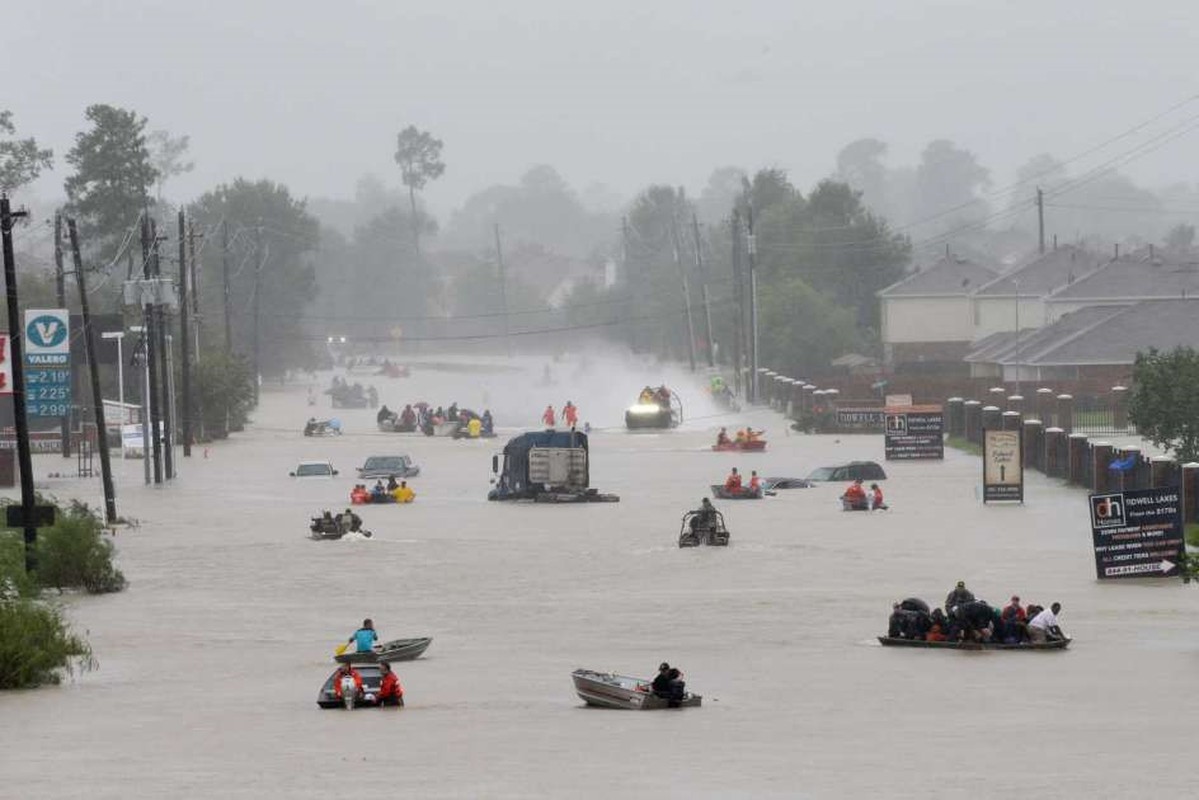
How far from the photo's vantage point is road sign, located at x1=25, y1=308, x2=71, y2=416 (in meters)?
60.7

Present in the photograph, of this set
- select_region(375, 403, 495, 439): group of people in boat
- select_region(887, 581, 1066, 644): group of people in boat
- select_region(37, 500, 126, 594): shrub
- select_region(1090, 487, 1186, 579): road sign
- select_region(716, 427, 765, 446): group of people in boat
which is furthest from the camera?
select_region(375, 403, 495, 439): group of people in boat

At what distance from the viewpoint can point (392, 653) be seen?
121 ft

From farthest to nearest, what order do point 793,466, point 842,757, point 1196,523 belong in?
point 793,466 → point 1196,523 → point 842,757

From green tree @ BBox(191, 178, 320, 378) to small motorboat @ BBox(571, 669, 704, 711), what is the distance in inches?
5129

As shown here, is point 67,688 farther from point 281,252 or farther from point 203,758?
point 281,252

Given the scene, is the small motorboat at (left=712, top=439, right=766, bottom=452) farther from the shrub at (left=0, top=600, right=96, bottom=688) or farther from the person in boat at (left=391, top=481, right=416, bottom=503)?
the shrub at (left=0, top=600, right=96, bottom=688)

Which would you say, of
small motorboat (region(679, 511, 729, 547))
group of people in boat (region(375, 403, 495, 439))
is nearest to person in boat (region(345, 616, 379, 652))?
small motorboat (region(679, 511, 729, 547))

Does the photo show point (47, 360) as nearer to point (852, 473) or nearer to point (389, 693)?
point (852, 473)

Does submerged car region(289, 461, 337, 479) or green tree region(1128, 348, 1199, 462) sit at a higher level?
green tree region(1128, 348, 1199, 462)

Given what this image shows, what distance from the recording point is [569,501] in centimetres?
7069

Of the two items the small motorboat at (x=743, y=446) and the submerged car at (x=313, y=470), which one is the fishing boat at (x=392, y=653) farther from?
the small motorboat at (x=743, y=446)

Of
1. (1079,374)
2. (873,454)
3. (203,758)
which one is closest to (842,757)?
(203,758)

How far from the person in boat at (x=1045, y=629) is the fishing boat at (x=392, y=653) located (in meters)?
9.67

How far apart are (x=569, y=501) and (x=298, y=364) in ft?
341
